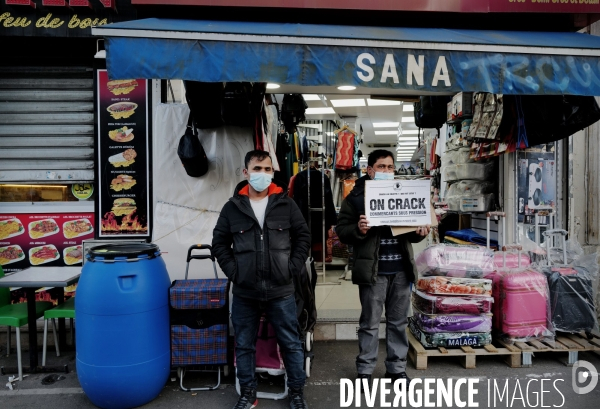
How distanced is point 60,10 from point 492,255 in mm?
6027

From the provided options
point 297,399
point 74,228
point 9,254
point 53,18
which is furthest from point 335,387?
point 53,18

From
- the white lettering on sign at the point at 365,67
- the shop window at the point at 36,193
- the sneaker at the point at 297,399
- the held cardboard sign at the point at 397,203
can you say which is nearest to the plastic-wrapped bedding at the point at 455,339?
the held cardboard sign at the point at 397,203

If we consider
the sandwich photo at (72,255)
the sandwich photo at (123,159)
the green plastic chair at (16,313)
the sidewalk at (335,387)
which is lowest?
the sidewalk at (335,387)

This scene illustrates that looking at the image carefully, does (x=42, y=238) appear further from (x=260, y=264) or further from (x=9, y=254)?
(x=260, y=264)

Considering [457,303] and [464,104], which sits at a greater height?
[464,104]

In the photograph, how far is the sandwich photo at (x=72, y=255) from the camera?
233 inches

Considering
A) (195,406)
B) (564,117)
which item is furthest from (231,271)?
(564,117)

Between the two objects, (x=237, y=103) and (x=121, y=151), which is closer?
(x=237, y=103)

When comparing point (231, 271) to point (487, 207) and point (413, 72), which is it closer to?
point (413, 72)

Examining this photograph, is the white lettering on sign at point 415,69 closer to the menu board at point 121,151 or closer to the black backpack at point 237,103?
the black backpack at point 237,103

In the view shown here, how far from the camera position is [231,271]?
3.63m

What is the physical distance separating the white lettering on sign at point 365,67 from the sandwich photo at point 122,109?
332cm

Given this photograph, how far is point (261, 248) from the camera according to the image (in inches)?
142

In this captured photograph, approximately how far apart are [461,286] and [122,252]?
3400mm
